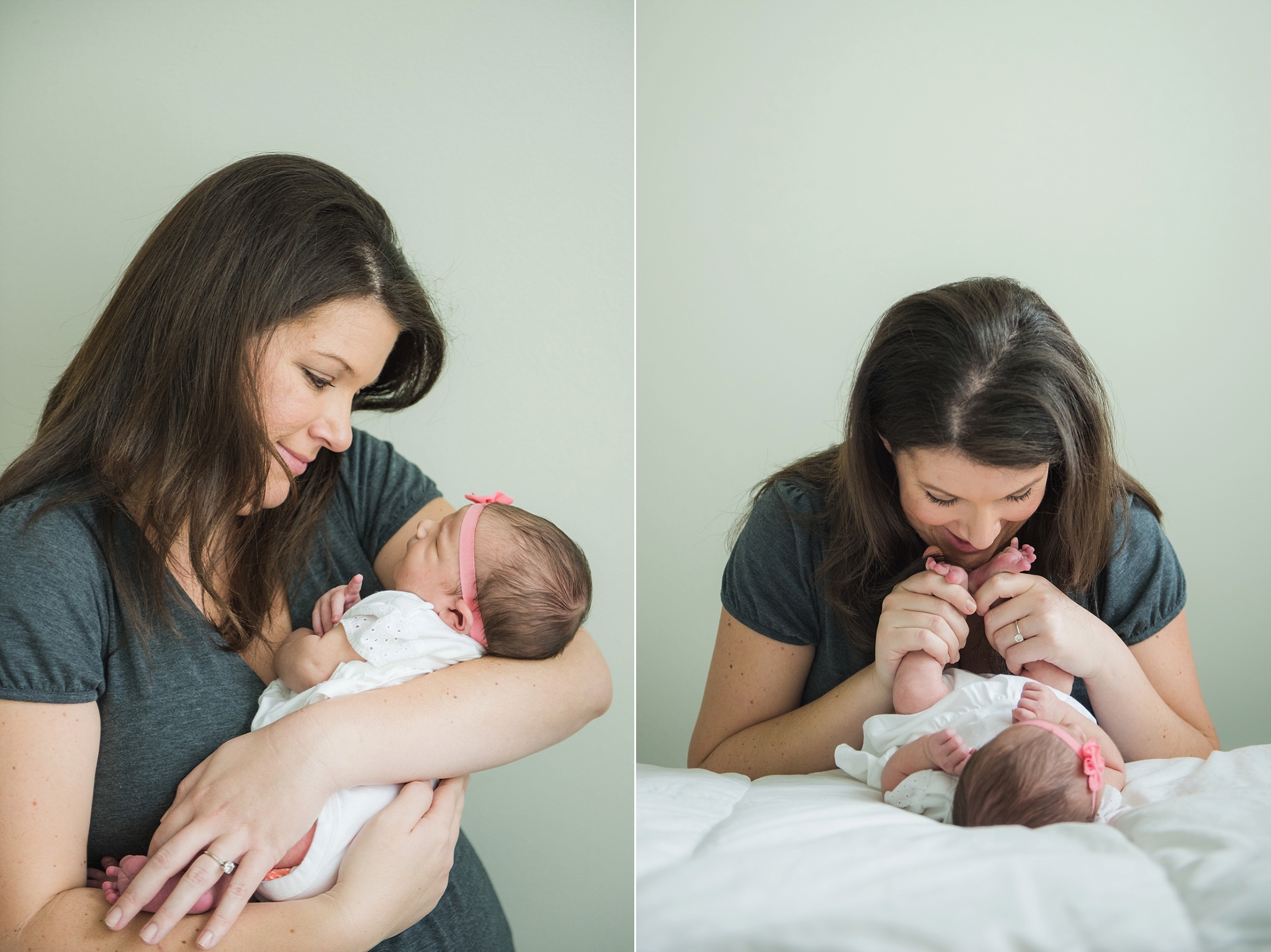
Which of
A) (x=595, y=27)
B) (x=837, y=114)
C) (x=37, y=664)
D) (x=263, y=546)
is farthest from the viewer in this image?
(x=595, y=27)

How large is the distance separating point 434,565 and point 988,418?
2.13ft

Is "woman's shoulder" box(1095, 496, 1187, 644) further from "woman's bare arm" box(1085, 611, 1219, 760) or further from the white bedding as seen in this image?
the white bedding

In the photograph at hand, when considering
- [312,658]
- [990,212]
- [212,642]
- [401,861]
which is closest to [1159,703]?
[990,212]

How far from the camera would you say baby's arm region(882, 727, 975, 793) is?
0.70 metres

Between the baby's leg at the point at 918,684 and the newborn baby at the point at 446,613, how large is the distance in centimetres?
38

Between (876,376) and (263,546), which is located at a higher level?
(876,376)

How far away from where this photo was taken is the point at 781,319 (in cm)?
84

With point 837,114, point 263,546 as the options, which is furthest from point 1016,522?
point 263,546

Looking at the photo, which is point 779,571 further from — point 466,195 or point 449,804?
point 466,195

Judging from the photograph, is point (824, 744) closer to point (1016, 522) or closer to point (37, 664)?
point (1016, 522)

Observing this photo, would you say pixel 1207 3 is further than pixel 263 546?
No

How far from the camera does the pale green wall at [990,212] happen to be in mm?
771

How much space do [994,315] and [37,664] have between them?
98 centimetres

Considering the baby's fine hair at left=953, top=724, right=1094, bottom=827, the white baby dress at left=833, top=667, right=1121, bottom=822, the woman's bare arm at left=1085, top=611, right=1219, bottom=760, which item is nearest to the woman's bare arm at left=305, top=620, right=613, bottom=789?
the white baby dress at left=833, top=667, right=1121, bottom=822
